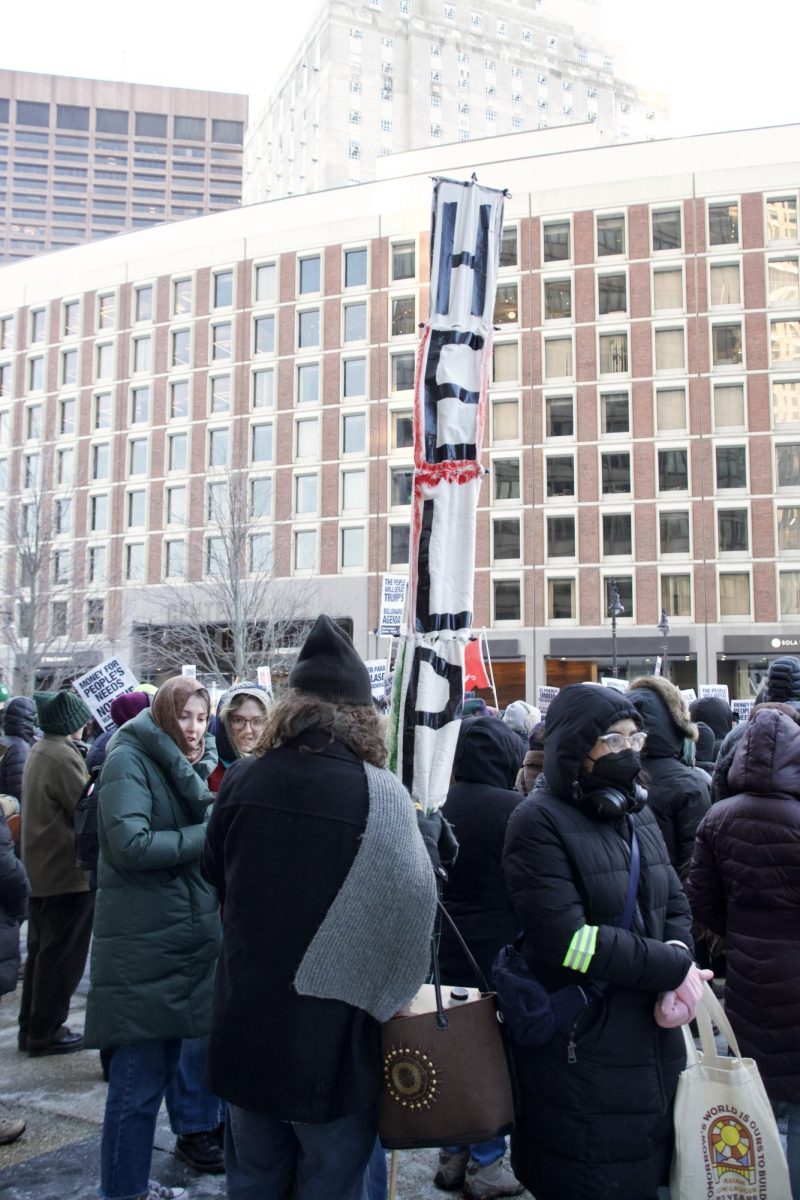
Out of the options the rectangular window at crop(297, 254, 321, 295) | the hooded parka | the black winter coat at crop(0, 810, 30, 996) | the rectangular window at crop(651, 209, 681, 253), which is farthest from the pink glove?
the rectangular window at crop(297, 254, 321, 295)

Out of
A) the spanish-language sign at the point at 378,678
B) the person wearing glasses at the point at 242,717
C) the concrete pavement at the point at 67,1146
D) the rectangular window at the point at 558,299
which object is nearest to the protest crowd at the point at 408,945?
the concrete pavement at the point at 67,1146

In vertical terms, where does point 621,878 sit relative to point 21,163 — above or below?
below

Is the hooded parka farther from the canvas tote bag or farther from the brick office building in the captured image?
the brick office building

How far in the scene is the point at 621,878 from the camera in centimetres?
311

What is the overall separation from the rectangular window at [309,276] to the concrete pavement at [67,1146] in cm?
4272

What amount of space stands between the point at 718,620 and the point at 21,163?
12653 cm

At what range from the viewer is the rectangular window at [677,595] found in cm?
3962

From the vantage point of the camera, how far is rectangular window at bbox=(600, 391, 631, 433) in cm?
4128

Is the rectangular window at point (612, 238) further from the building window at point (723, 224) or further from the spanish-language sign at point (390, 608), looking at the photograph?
the spanish-language sign at point (390, 608)

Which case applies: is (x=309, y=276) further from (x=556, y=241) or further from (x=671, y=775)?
(x=671, y=775)

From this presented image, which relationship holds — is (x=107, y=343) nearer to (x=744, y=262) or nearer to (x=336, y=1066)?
(x=744, y=262)

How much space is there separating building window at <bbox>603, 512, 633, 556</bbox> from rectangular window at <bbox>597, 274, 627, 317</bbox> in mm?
8262

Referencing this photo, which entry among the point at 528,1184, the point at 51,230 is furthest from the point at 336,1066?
the point at 51,230

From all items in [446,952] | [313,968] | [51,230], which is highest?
[51,230]
